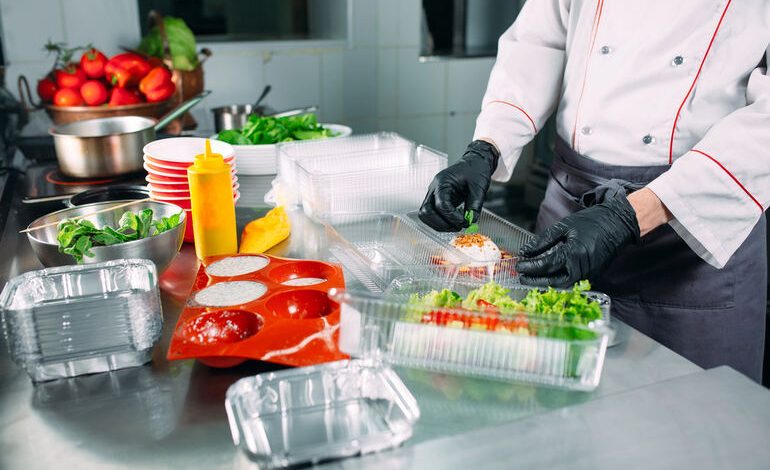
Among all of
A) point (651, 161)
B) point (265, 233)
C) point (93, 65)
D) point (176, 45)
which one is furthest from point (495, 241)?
point (176, 45)

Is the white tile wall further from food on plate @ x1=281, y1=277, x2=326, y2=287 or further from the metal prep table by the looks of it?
the metal prep table

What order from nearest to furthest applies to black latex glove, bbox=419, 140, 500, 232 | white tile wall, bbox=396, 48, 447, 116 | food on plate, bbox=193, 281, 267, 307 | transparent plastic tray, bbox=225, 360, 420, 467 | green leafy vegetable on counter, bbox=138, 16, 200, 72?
transparent plastic tray, bbox=225, 360, 420, 467
food on plate, bbox=193, 281, 267, 307
black latex glove, bbox=419, 140, 500, 232
green leafy vegetable on counter, bbox=138, 16, 200, 72
white tile wall, bbox=396, 48, 447, 116

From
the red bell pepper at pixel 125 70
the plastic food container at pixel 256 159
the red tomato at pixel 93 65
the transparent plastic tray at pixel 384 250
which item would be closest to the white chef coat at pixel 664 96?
A: the transparent plastic tray at pixel 384 250

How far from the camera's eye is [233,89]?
3.46m

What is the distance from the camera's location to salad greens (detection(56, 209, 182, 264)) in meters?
1.25

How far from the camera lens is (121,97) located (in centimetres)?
237

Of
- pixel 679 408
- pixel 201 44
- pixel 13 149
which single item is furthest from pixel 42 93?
pixel 679 408

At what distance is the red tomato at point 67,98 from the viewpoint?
7.72ft

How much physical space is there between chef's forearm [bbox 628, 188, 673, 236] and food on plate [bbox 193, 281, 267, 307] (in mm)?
758

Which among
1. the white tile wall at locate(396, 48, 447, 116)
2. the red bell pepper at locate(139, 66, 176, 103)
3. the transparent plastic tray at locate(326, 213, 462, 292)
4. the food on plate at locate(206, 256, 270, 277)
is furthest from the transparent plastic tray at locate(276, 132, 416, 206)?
the white tile wall at locate(396, 48, 447, 116)

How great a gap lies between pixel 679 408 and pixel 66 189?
173cm

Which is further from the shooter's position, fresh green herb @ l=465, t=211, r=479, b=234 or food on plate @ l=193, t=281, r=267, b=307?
fresh green herb @ l=465, t=211, r=479, b=234

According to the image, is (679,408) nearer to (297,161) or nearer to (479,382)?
(479,382)

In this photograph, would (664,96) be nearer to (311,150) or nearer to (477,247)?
(477,247)
